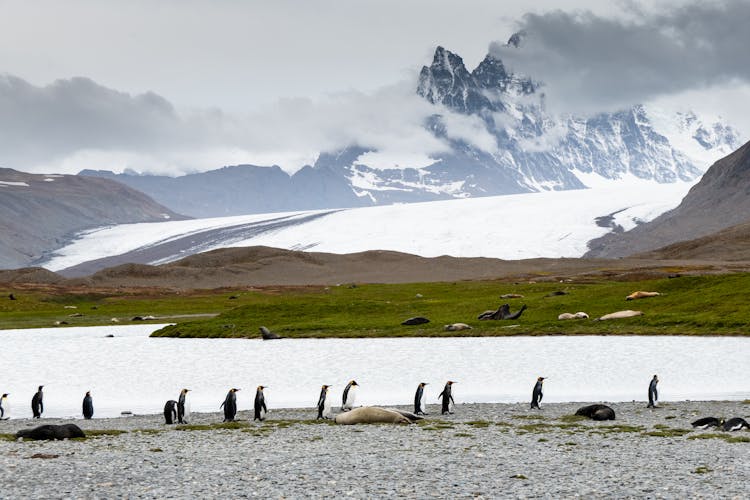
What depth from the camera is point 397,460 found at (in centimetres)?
1788

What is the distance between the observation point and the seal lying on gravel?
21.1 metres

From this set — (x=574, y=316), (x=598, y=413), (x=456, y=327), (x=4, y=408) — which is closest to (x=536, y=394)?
(x=598, y=413)

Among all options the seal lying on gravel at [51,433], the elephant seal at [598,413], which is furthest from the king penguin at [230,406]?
the elephant seal at [598,413]

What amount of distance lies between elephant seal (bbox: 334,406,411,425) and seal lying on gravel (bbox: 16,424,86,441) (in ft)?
22.4

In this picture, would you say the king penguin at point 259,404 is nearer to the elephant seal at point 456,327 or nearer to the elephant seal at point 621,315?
the elephant seal at point 456,327

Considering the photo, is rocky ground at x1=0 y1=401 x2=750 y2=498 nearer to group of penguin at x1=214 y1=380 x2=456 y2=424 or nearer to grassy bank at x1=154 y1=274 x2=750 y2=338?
group of penguin at x1=214 y1=380 x2=456 y2=424

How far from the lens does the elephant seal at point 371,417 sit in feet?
79.9

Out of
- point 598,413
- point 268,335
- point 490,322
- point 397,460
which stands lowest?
point 397,460

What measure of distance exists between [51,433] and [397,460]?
28.3ft

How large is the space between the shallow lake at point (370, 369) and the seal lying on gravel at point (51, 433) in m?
7.35

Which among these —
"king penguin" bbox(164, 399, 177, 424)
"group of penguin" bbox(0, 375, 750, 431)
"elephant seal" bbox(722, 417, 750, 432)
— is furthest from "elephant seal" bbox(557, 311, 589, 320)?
"king penguin" bbox(164, 399, 177, 424)

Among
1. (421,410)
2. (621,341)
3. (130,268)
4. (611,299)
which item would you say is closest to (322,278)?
(130,268)

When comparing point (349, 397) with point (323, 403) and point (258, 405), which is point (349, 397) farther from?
point (258, 405)

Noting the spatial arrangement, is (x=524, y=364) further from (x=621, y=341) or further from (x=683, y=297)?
(x=683, y=297)
